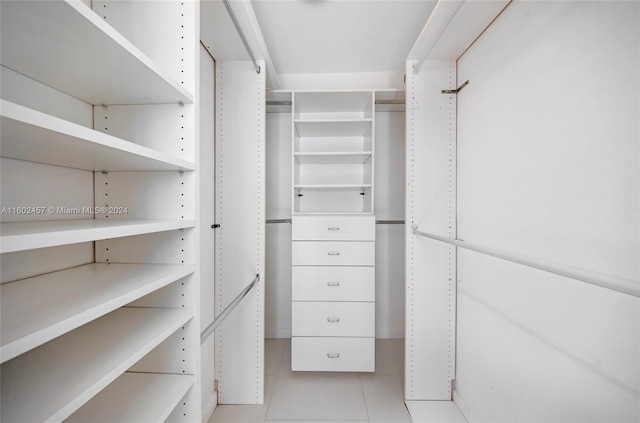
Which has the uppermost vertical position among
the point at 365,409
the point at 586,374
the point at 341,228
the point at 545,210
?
the point at 545,210

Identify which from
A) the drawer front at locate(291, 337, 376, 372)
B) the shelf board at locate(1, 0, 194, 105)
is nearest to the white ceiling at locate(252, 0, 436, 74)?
the shelf board at locate(1, 0, 194, 105)

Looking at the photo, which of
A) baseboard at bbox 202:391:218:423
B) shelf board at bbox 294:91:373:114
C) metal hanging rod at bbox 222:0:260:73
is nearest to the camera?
metal hanging rod at bbox 222:0:260:73

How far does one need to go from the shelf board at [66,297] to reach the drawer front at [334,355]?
1.20 metres

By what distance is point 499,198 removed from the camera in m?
1.17

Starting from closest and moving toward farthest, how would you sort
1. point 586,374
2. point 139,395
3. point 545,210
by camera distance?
1. point 139,395
2. point 586,374
3. point 545,210

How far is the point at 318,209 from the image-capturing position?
86.4 inches

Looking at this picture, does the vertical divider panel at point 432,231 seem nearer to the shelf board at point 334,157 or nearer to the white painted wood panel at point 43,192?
the shelf board at point 334,157

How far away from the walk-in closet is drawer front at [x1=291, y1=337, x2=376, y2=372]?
0.05ft

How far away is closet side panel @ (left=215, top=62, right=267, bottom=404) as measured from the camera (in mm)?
1502

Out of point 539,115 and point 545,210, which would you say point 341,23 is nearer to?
point 539,115

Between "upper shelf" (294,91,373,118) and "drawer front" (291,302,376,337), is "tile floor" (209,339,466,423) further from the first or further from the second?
"upper shelf" (294,91,373,118)

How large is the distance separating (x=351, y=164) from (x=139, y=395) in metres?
1.94

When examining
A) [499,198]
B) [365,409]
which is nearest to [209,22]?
[499,198]

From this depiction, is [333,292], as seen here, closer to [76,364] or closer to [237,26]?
[76,364]
